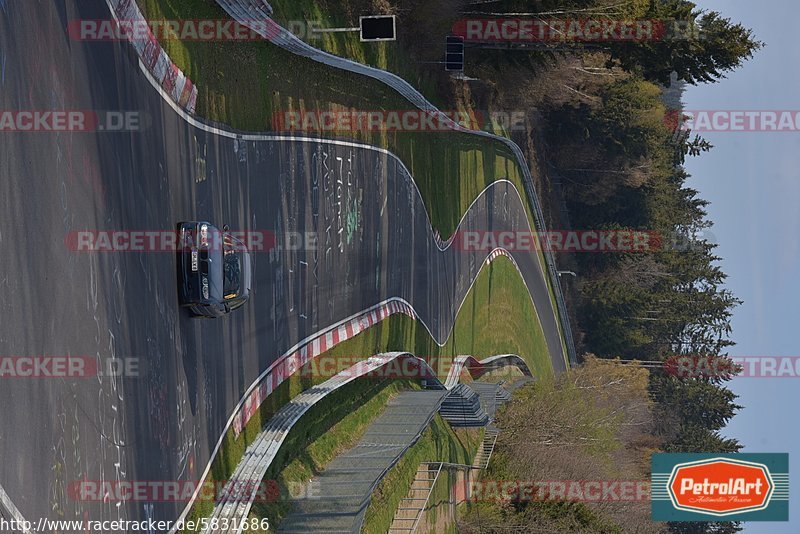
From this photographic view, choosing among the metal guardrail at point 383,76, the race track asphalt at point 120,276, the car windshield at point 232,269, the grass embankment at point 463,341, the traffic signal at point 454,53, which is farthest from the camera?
the traffic signal at point 454,53

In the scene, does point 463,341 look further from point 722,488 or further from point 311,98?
point 311,98

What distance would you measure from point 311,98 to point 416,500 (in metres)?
15.7

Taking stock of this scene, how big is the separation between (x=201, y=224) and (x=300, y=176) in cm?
920

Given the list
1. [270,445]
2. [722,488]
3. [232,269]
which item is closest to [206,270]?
[232,269]

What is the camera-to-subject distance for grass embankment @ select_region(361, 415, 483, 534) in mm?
29031

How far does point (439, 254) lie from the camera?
48.8m

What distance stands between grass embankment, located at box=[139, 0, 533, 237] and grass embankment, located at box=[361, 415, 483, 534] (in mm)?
12491

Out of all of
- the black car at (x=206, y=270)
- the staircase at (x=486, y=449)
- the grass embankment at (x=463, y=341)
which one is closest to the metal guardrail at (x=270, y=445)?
the grass embankment at (x=463, y=341)

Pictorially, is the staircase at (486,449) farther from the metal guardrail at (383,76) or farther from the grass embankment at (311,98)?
the metal guardrail at (383,76)

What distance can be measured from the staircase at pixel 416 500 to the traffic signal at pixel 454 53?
20.0m

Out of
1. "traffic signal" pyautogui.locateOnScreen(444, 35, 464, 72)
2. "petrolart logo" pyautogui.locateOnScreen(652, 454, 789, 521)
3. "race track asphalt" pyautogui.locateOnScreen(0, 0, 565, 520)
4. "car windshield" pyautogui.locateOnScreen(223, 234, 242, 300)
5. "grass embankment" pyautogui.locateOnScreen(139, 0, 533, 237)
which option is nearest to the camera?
"race track asphalt" pyautogui.locateOnScreen(0, 0, 565, 520)

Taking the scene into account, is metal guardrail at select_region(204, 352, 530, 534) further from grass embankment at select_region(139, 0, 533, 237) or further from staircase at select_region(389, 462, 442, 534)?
grass embankment at select_region(139, 0, 533, 237)

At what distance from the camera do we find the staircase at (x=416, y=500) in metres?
30.8

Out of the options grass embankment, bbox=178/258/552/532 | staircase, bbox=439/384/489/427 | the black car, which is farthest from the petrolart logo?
the black car
